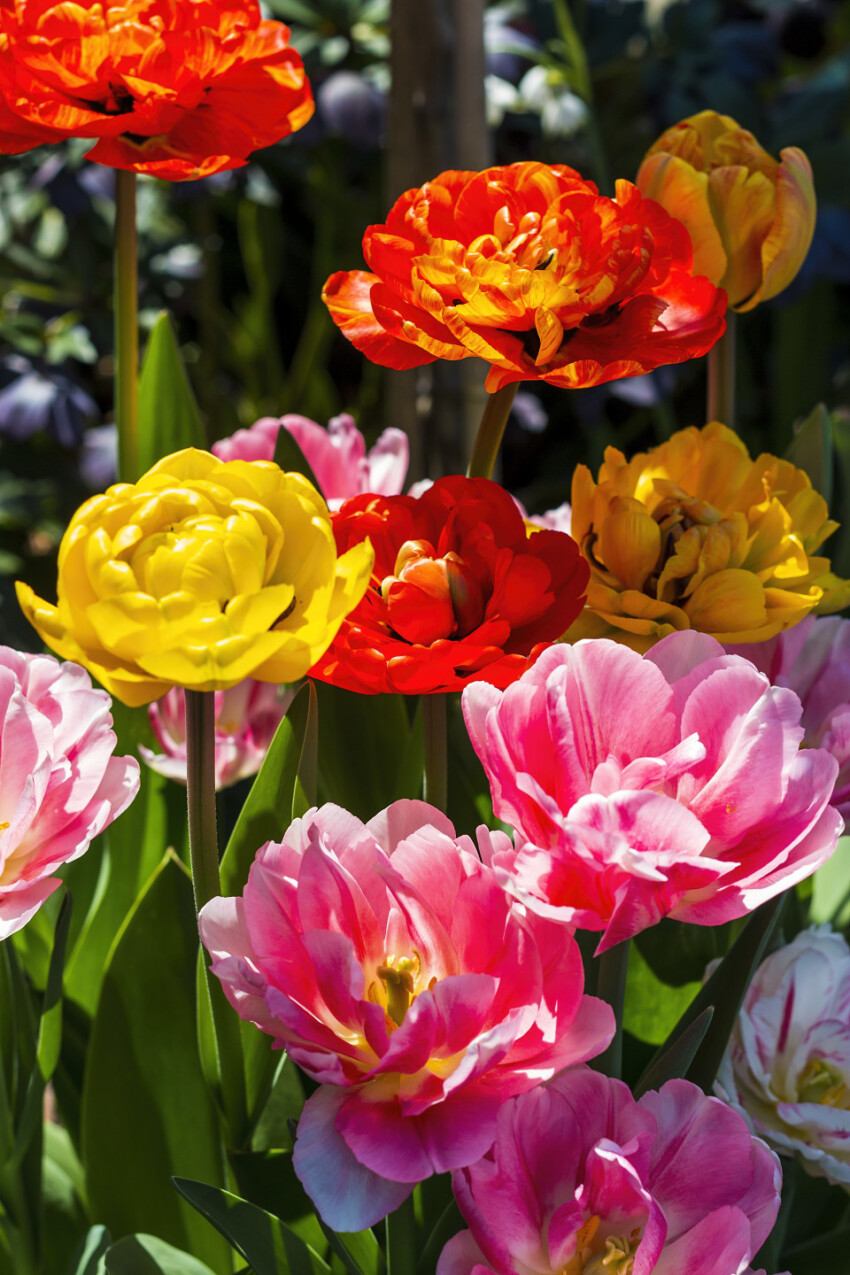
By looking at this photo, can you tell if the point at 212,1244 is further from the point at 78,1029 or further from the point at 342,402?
the point at 342,402

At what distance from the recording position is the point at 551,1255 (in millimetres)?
281

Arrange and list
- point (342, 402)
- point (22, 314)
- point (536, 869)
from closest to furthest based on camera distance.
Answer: point (536, 869) → point (22, 314) → point (342, 402)

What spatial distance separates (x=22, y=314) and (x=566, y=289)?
3.63 ft

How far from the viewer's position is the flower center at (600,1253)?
282 millimetres

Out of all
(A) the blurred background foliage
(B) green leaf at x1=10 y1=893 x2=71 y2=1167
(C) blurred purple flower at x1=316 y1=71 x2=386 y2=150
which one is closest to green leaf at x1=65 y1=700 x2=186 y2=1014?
(B) green leaf at x1=10 y1=893 x2=71 y2=1167

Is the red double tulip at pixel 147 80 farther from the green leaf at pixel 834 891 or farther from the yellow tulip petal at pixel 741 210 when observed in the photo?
the green leaf at pixel 834 891

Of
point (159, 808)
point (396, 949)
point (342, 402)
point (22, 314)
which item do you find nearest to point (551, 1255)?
point (396, 949)

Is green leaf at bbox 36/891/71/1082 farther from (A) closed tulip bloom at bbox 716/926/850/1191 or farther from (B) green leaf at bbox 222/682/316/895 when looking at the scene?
(A) closed tulip bloom at bbox 716/926/850/1191

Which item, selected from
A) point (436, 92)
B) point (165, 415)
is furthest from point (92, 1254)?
point (436, 92)

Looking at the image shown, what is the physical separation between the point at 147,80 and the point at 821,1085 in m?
0.41

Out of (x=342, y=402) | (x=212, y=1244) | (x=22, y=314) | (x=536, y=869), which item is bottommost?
(x=342, y=402)

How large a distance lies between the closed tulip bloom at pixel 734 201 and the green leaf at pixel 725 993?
23 centimetres

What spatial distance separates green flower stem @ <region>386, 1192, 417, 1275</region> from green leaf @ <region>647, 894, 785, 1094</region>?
0.08 m

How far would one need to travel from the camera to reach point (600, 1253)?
0.29 meters
